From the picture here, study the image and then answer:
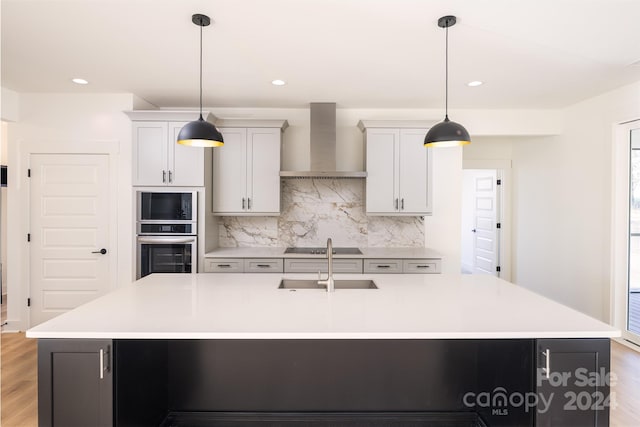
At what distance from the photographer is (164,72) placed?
323cm

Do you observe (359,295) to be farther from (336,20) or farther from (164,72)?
(164,72)

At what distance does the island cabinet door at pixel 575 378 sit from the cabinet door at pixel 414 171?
2560mm

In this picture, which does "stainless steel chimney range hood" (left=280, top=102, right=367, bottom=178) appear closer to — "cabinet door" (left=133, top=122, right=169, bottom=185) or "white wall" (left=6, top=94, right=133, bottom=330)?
"cabinet door" (left=133, top=122, right=169, bottom=185)

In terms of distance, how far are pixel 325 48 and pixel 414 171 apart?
1.83 metres

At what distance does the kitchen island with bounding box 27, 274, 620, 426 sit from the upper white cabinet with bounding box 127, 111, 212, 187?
1.62m

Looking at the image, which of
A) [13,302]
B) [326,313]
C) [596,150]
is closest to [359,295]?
[326,313]

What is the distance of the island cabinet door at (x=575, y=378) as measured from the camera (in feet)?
5.18

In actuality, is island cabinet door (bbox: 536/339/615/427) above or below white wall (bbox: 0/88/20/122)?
below

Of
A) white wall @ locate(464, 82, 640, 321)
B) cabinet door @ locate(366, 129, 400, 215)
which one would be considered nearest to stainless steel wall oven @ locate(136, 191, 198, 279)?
cabinet door @ locate(366, 129, 400, 215)

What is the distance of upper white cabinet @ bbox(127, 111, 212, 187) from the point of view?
12.3 feet

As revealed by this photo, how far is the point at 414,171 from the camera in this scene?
4.05m

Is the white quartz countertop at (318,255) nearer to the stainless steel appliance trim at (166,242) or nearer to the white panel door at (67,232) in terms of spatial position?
the stainless steel appliance trim at (166,242)

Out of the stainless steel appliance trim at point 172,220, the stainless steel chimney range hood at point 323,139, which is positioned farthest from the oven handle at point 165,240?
the stainless steel chimney range hood at point 323,139

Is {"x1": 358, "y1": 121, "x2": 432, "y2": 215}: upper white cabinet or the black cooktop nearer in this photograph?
the black cooktop
